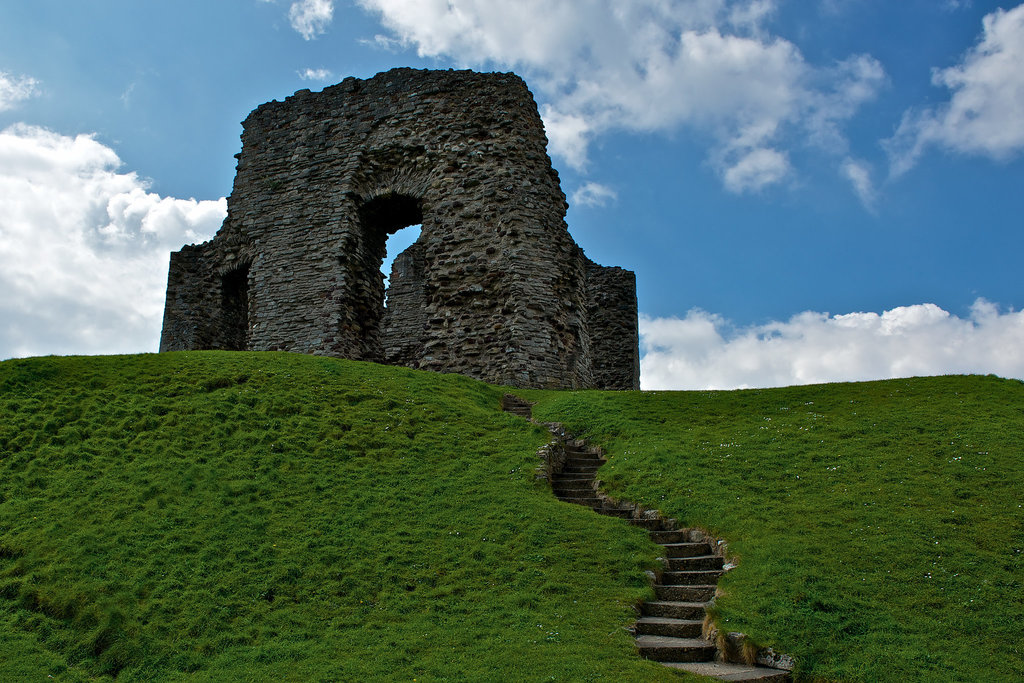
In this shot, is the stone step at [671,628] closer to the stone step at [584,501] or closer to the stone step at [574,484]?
the stone step at [584,501]

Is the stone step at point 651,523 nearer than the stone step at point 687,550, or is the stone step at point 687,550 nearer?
A: the stone step at point 687,550

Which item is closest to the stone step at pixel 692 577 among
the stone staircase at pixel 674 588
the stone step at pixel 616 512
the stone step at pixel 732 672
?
the stone staircase at pixel 674 588

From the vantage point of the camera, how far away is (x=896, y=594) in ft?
23.1

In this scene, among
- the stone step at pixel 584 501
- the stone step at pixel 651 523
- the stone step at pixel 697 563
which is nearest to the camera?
the stone step at pixel 697 563

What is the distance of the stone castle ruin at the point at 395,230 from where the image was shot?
63.8 feet

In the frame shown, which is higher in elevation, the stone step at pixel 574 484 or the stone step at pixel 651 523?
the stone step at pixel 574 484

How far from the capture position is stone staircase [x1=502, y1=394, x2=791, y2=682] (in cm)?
650

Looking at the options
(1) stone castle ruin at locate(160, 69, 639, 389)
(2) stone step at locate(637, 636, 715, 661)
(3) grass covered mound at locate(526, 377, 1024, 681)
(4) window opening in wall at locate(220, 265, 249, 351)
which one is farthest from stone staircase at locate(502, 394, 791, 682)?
(4) window opening in wall at locate(220, 265, 249, 351)

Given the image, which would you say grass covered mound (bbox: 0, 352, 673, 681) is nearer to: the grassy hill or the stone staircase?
the grassy hill

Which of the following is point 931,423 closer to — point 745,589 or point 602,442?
point 602,442

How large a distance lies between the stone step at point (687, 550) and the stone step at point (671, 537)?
0.23m

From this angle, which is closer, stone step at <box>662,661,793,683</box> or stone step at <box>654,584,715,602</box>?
stone step at <box>662,661,793,683</box>

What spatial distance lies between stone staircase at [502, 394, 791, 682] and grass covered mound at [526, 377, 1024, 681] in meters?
0.28

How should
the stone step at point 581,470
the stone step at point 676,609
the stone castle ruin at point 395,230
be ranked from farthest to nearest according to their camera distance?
the stone castle ruin at point 395,230, the stone step at point 581,470, the stone step at point 676,609
